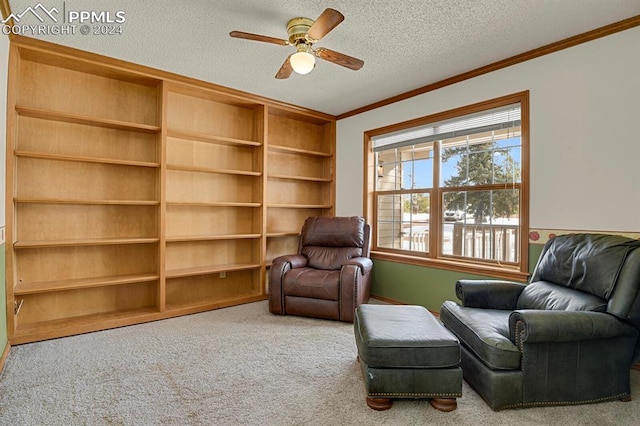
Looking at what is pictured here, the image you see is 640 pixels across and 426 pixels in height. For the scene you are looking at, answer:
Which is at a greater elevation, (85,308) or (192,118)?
(192,118)

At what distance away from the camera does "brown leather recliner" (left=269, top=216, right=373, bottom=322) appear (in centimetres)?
342

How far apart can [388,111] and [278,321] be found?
9.43ft

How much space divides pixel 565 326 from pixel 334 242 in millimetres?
2614

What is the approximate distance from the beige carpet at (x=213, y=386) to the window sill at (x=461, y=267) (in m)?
1.01

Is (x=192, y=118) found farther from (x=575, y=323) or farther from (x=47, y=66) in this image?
(x=575, y=323)

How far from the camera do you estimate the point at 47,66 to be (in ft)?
10.3

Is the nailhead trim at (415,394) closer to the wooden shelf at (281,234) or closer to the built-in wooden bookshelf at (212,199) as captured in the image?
the built-in wooden bookshelf at (212,199)

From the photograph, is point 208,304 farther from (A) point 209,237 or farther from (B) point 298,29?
(B) point 298,29

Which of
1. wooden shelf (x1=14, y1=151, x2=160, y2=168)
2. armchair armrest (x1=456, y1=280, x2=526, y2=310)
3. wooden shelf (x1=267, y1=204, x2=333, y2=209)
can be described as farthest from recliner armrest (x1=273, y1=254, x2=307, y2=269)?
armchair armrest (x1=456, y1=280, x2=526, y2=310)

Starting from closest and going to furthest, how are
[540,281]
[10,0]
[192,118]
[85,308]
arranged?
[10,0], [540,281], [85,308], [192,118]

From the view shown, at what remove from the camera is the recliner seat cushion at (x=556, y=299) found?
6.62 feet

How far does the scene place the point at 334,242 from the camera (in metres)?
4.17

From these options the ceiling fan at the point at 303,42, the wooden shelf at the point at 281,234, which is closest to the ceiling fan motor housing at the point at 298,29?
the ceiling fan at the point at 303,42

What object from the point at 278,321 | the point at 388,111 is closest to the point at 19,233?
the point at 278,321
